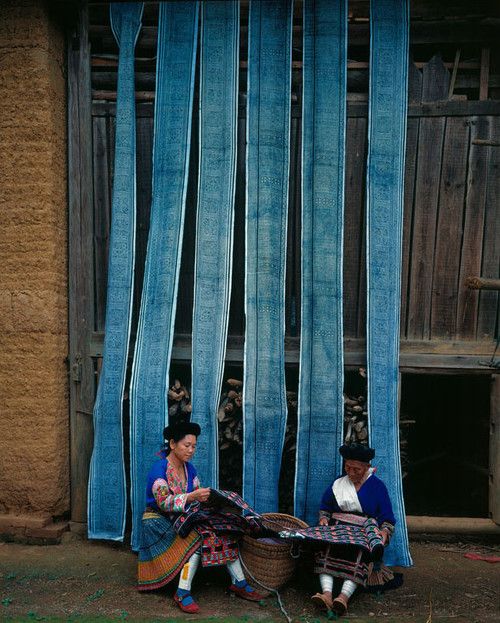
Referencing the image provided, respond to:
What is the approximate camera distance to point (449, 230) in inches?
192

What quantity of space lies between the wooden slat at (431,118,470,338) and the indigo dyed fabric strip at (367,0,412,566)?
41cm

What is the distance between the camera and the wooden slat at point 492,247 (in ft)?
15.8

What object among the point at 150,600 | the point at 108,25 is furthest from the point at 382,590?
the point at 108,25

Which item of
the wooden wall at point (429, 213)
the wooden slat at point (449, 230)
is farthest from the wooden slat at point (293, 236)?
the wooden slat at point (449, 230)

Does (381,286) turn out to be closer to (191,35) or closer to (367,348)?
(367,348)

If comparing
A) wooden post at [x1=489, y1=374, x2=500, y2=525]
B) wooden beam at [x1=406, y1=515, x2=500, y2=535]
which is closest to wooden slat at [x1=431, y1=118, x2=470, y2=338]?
wooden post at [x1=489, y1=374, x2=500, y2=525]

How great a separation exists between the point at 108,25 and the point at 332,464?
159 inches

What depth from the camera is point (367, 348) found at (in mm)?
4711

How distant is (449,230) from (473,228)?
19cm

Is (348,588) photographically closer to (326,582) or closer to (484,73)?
(326,582)

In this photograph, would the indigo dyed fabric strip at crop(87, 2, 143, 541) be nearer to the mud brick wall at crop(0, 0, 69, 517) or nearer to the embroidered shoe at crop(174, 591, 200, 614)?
the mud brick wall at crop(0, 0, 69, 517)

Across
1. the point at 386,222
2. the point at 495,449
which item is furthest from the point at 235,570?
the point at 386,222

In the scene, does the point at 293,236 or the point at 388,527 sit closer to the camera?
the point at 388,527

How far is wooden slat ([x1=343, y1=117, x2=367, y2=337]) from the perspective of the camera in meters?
4.86
